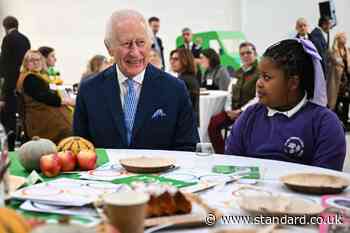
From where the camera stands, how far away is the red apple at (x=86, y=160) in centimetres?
172

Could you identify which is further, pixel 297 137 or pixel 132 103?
pixel 132 103

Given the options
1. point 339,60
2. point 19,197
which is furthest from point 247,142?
point 339,60

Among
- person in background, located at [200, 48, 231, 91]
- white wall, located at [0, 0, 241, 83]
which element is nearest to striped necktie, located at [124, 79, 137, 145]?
person in background, located at [200, 48, 231, 91]

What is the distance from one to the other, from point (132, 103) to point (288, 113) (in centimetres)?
71

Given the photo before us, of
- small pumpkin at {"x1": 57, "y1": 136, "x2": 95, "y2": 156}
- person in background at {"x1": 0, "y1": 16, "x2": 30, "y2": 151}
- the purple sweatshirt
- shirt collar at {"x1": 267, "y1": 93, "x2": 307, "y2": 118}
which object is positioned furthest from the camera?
person in background at {"x1": 0, "y1": 16, "x2": 30, "y2": 151}

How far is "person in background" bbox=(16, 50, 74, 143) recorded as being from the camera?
4.54 meters

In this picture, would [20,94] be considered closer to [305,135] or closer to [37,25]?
[305,135]

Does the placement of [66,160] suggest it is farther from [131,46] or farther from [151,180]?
[131,46]

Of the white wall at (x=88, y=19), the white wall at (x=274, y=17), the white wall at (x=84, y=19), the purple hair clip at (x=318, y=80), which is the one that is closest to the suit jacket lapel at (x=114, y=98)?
the purple hair clip at (x=318, y=80)

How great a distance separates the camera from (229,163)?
1.85m

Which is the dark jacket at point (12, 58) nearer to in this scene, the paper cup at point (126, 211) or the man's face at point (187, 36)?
the man's face at point (187, 36)

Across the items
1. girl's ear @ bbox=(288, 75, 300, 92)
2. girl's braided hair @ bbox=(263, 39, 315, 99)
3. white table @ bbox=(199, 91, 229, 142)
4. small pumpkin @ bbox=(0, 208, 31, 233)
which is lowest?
white table @ bbox=(199, 91, 229, 142)

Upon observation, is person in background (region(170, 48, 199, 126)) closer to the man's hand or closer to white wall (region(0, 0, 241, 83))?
the man's hand

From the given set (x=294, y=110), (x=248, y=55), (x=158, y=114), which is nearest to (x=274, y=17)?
(x=248, y=55)
